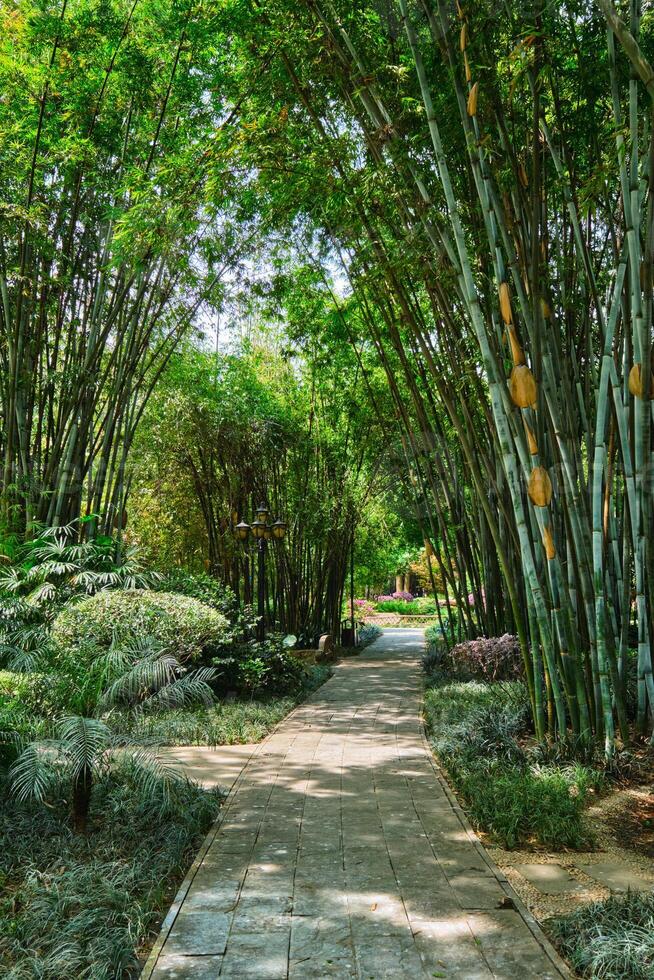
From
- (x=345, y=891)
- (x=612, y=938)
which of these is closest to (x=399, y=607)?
(x=345, y=891)

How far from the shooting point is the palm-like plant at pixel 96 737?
8.54 feet

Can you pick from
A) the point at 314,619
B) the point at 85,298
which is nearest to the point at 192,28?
the point at 85,298

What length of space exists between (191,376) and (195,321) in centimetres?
124

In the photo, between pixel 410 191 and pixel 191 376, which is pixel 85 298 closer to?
pixel 191 376

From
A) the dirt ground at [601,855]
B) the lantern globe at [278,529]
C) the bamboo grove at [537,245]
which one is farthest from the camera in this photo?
the lantern globe at [278,529]

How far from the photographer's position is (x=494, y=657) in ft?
17.9

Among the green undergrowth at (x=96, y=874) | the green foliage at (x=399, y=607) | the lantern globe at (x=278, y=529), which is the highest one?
the lantern globe at (x=278, y=529)

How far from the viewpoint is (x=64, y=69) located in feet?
17.2

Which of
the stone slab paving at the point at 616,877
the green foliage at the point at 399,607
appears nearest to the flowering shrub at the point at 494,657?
the stone slab paving at the point at 616,877

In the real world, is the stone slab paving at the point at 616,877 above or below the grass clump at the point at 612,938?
below

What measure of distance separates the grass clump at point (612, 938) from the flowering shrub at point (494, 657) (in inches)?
131

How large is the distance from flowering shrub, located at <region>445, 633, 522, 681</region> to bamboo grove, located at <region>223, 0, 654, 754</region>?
1.51m

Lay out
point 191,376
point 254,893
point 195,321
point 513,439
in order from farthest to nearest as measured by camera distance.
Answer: point 191,376 < point 195,321 < point 513,439 < point 254,893

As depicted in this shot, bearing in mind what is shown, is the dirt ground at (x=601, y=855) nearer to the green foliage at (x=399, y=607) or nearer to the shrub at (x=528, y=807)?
the shrub at (x=528, y=807)
